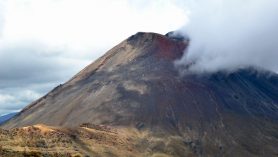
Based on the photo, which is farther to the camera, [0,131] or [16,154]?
[0,131]

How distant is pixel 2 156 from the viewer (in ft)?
531

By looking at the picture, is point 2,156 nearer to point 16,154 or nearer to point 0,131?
point 16,154

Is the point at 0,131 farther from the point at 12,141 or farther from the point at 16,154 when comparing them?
the point at 16,154

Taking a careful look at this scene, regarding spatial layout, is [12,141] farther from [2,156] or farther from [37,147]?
[2,156]

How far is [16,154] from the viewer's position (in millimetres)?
168000

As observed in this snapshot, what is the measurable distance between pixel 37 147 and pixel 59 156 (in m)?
15.3

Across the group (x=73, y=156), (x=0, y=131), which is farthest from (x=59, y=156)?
(x=0, y=131)

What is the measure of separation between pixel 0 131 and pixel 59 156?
26.1m

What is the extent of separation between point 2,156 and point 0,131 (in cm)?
3615

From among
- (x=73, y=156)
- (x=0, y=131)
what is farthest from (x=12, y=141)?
A: (x=73, y=156)

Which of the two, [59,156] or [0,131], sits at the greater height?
[0,131]

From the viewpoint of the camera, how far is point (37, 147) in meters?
199

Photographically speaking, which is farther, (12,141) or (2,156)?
(12,141)

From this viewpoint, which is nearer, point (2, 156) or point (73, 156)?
point (2, 156)
